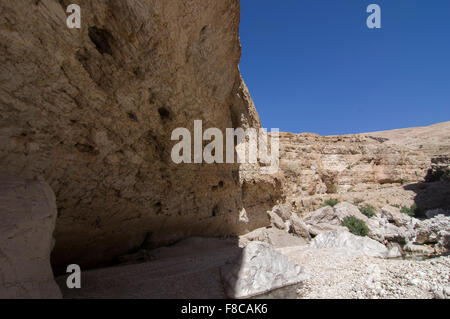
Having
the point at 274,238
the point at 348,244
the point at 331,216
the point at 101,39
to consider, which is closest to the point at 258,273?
the point at 348,244

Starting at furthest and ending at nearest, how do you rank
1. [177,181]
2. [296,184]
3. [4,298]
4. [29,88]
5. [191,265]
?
[296,184], [177,181], [191,265], [29,88], [4,298]

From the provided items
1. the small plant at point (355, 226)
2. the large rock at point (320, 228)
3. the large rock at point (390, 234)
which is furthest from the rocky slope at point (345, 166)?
the large rock at point (320, 228)

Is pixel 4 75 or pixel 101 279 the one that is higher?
pixel 4 75

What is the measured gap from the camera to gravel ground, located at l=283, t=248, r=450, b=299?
137 inches

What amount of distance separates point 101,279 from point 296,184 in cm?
1875

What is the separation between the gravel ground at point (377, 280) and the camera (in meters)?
3.49

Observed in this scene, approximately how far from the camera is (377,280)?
4.01m

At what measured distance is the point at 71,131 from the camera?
407 cm

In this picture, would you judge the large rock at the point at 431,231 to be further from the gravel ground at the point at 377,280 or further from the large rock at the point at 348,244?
the gravel ground at the point at 377,280

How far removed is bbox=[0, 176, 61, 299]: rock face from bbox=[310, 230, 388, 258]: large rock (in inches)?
283

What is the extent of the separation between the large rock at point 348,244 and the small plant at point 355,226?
422cm

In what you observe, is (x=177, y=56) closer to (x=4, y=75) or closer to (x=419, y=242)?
(x=4, y=75)

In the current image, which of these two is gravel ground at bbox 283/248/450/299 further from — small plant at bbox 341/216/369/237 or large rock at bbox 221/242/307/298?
small plant at bbox 341/216/369/237
